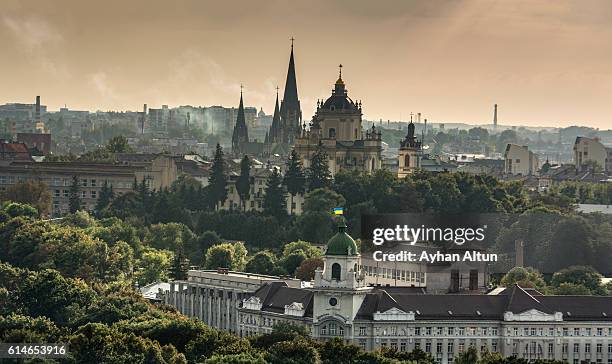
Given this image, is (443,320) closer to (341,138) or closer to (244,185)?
(244,185)

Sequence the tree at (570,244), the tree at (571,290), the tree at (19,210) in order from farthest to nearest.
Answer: the tree at (19,210) < the tree at (570,244) < the tree at (571,290)

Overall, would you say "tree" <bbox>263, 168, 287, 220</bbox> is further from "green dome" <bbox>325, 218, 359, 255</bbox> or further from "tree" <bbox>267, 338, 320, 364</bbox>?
"tree" <bbox>267, 338, 320, 364</bbox>

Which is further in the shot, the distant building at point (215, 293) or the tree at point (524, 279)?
the tree at point (524, 279)

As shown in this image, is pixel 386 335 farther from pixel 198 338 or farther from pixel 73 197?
pixel 73 197

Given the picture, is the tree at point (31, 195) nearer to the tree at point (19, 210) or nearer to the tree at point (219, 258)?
the tree at point (19, 210)

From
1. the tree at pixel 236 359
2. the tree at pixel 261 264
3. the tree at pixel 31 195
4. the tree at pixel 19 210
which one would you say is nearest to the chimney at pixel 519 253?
the tree at pixel 261 264

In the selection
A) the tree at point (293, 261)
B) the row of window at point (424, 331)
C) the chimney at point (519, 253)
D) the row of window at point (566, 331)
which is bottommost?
the row of window at point (424, 331)

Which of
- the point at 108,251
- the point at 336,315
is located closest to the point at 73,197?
the point at 108,251

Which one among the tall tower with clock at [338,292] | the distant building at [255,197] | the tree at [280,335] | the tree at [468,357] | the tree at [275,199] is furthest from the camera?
the distant building at [255,197]
